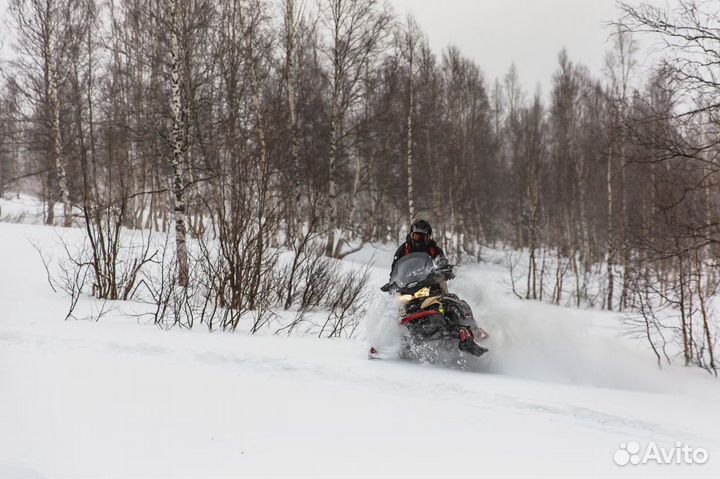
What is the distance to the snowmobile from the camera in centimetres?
516

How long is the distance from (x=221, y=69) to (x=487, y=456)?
1754 centimetres

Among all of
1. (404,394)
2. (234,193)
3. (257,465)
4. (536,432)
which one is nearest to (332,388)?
(404,394)

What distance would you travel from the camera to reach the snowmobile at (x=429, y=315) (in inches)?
203

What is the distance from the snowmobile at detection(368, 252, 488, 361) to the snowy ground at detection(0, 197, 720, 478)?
30 cm

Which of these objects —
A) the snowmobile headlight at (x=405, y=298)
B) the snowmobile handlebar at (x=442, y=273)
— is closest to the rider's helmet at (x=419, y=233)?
the snowmobile handlebar at (x=442, y=273)

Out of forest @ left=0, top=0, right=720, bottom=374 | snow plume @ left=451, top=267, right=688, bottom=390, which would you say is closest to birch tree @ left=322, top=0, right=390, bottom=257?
forest @ left=0, top=0, right=720, bottom=374

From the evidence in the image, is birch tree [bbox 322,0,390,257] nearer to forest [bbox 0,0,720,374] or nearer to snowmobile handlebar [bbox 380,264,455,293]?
forest [bbox 0,0,720,374]

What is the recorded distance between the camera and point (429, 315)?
512 cm

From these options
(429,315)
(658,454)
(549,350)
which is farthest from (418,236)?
(658,454)

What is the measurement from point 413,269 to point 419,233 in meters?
0.85

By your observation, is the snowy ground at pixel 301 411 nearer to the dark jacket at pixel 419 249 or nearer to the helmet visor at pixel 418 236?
the dark jacket at pixel 419 249

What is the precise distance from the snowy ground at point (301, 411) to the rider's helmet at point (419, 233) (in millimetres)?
1607

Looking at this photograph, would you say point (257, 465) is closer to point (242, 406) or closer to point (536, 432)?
point (242, 406)

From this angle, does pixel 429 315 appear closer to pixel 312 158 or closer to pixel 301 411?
pixel 301 411
